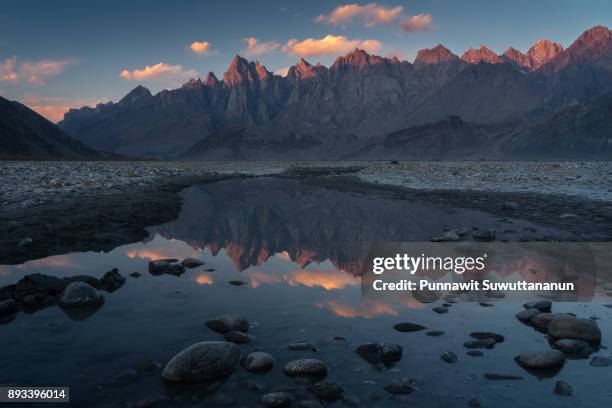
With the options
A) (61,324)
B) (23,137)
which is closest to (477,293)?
(61,324)

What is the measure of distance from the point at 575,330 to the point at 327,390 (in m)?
4.03

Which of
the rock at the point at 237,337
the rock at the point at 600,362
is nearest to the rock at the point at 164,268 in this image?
the rock at the point at 237,337

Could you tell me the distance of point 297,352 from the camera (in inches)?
248

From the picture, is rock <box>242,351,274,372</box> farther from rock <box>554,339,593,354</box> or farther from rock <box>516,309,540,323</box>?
rock <box>516,309,540,323</box>

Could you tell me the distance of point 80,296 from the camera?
26.7 ft

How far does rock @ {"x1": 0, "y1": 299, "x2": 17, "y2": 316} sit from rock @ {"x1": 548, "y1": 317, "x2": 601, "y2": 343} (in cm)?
877

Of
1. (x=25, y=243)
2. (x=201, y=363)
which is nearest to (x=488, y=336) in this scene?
(x=201, y=363)

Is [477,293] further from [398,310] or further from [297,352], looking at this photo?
[297,352]

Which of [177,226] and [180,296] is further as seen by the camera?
[177,226]

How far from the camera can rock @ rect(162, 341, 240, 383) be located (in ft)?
18.1

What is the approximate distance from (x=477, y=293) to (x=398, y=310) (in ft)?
6.59

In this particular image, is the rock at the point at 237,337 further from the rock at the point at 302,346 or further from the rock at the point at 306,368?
the rock at the point at 306,368

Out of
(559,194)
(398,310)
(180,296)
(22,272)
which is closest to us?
(398,310)

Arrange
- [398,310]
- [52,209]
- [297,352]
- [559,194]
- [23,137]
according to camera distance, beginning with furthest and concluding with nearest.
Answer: [23,137]
[559,194]
[52,209]
[398,310]
[297,352]
